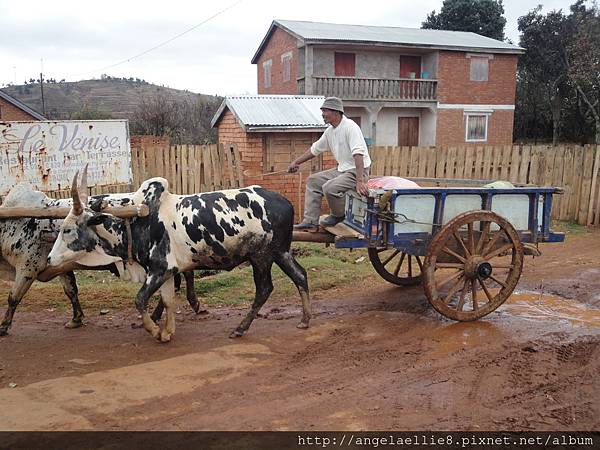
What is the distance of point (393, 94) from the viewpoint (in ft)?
86.7

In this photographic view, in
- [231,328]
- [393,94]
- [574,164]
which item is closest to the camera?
[231,328]

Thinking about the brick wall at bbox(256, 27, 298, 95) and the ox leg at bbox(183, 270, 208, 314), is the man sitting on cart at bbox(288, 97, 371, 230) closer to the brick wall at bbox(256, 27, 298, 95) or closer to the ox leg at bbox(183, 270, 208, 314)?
the ox leg at bbox(183, 270, 208, 314)

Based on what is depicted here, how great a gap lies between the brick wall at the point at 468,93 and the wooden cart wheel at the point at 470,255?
22161 mm

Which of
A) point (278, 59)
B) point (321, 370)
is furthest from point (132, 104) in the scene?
point (321, 370)

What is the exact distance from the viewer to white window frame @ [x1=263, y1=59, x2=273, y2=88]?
101 ft

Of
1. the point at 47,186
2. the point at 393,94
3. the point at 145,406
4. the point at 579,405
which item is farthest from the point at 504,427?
the point at 393,94

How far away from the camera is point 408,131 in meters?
28.2

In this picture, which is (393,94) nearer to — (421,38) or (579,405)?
(421,38)

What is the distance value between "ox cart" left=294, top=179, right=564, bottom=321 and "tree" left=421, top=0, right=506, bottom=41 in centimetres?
3198

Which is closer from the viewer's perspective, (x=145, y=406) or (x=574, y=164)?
(x=145, y=406)

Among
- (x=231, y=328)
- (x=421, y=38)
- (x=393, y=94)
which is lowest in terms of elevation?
(x=231, y=328)

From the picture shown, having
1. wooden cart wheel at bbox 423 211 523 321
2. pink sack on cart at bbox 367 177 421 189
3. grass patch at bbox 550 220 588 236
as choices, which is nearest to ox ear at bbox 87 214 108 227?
pink sack on cart at bbox 367 177 421 189

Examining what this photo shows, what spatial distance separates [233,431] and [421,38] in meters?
26.6

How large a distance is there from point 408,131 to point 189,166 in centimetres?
1872
